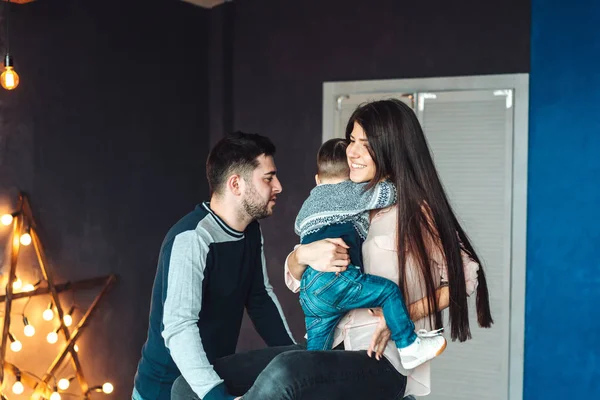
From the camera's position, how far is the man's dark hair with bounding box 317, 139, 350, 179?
272 centimetres

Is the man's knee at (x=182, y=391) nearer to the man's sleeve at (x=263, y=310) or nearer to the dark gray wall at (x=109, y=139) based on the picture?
the man's sleeve at (x=263, y=310)

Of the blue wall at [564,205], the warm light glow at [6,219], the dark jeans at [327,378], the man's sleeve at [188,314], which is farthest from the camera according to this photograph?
the blue wall at [564,205]

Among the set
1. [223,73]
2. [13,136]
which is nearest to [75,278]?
[13,136]

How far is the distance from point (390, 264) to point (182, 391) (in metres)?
0.80

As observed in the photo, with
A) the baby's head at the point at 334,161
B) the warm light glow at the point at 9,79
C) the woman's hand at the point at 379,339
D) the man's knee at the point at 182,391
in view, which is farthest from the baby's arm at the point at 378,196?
the warm light glow at the point at 9,79

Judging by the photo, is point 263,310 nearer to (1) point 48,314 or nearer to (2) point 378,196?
(2) point 378,196

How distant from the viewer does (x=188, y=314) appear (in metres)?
2.49

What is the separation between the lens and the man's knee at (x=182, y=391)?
7.96 ft

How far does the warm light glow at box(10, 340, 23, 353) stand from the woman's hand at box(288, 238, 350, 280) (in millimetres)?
2364

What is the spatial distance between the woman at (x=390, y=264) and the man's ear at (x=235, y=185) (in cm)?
66

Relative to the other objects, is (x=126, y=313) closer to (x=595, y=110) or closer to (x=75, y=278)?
(x=75, y=278)

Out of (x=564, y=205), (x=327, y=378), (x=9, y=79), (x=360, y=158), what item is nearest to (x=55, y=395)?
(x=9, y=79)

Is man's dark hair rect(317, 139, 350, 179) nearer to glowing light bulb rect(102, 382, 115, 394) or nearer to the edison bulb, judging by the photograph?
the edison bulb

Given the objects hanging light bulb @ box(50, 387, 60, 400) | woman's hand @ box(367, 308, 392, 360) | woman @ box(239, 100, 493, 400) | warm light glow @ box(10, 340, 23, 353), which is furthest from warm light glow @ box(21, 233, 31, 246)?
woman's hand @ box(367, 308, 392, 360)
